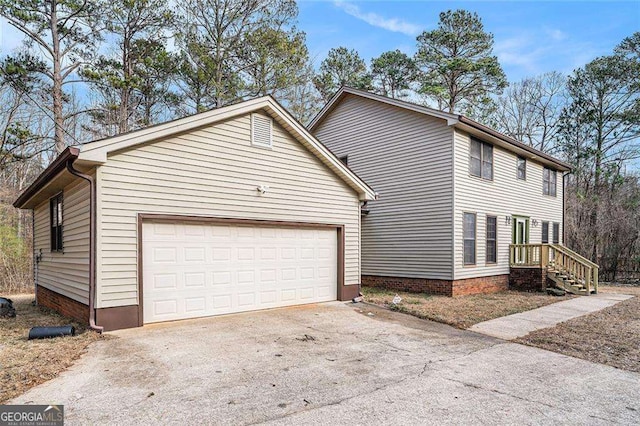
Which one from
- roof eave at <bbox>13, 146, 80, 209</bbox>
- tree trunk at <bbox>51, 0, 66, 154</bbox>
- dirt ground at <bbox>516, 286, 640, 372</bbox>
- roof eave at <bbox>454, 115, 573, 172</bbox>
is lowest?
dirt ground at <bbox>516, 286, 640, 372</bbox>

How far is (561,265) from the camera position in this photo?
14.1 m

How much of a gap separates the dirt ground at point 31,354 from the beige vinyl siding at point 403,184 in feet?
30.2

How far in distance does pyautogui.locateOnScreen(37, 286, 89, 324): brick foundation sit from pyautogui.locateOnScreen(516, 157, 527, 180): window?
14683mm

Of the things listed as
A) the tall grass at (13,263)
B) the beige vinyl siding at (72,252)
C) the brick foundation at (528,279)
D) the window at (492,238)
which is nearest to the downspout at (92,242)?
the beige vinyl siding at (72,252)

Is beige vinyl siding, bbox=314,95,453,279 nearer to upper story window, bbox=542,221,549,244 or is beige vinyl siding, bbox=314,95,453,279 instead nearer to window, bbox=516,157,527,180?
window, bbox=516,157,527,180

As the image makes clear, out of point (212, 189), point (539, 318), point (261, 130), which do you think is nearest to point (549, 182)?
point (539, 318)

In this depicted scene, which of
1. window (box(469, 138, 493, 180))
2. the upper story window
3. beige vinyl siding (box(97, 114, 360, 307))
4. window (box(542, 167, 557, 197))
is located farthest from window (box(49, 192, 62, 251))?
window (box(542, 167, 557, 197))

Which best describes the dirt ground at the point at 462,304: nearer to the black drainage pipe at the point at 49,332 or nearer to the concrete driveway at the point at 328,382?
the concrete driveway at the point at 328,382

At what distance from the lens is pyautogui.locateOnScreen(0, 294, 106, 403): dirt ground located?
4.47 meters

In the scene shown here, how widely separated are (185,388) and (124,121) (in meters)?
17.1

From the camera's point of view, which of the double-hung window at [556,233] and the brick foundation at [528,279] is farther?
the double-hung window at [556,233]

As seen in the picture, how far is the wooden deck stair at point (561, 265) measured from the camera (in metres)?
13.4

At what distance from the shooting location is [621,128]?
24.5 m

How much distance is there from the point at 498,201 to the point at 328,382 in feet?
37.5
